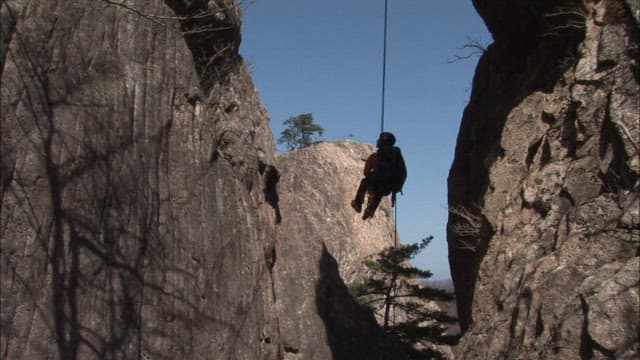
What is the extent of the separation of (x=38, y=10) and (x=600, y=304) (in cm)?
579

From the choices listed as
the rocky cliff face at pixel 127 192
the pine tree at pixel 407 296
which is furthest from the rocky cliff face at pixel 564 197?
the pine tree at pixel 407 296

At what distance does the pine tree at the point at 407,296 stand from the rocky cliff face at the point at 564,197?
9.66 m

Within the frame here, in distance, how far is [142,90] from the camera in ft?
25.1

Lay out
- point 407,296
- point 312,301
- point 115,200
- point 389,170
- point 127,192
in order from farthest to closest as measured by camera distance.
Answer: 1. point 407,296
2. point 312,301
3. point 389,170
4. point 127,192
5. point 115,200

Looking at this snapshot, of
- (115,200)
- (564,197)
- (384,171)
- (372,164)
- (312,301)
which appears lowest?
(115,200)

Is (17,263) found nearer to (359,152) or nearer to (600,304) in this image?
(600,304)

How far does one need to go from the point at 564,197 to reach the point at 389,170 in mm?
4111

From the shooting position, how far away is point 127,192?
7.14 m

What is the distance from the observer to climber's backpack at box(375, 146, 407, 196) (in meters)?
11.7

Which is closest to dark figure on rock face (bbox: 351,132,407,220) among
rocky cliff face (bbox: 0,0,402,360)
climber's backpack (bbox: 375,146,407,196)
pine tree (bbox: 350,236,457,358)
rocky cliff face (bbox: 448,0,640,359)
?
climber's backpack (bbox: 375,146,407,196)

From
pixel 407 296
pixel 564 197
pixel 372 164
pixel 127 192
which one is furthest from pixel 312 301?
pixel 127 192

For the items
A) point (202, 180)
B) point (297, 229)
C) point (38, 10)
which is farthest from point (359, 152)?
point (38, 10)

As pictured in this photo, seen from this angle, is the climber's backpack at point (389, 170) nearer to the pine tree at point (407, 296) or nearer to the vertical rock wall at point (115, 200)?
the vertical rock wall at point (115, 200)

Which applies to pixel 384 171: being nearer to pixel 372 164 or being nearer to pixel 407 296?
pixel 372 164
